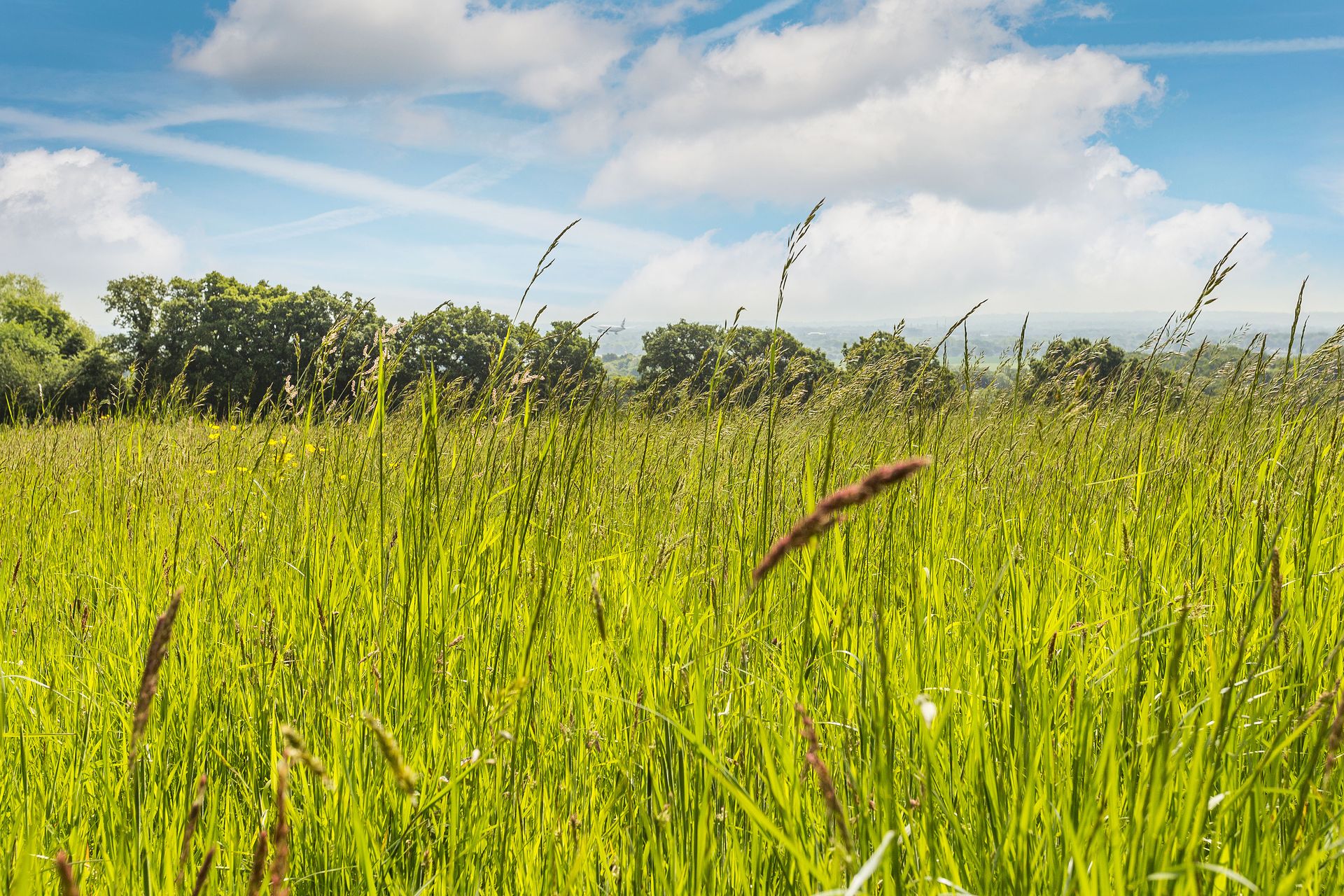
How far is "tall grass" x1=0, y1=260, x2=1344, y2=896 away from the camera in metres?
0.91

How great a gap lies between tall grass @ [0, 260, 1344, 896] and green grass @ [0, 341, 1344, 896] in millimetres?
12

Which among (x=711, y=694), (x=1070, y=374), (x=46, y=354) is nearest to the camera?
(x=711, y=694)

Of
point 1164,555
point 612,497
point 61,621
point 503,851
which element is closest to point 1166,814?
point 503,851

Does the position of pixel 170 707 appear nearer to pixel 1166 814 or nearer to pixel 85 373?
pixel 1166 814

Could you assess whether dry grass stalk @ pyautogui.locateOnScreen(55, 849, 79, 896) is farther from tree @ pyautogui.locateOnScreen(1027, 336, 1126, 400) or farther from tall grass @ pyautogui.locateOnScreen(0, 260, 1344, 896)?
tree @ pyautogui.locateOnScreen(1027, 336, 1126, 400)

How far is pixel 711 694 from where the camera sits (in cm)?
140

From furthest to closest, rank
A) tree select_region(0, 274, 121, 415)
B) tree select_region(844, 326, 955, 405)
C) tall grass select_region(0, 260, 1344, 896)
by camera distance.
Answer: tree select_region(0, 274, 121, 415)
tree select_region(844, 326, 955, 405)
tall grass select_region(0, 260, 1344, 896)

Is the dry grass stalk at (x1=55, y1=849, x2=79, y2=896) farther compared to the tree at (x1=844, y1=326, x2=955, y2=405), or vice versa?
the tree at (x1=844, y1=326, x2=955, y2=405)


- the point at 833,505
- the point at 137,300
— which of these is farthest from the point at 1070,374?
the point at 137,300

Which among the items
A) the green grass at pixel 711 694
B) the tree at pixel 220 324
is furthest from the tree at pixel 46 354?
the green grass at pixel 711 694

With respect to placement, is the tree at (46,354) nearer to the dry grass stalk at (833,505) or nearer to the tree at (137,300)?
the tree at (137,300)

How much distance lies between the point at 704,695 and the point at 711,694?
285mm

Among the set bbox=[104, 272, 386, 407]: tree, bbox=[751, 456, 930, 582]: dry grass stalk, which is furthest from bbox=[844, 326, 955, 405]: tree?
bbox=[104, 272, 386, 407]: tree

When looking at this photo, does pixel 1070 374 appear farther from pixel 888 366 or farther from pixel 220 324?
pixel 220 324
